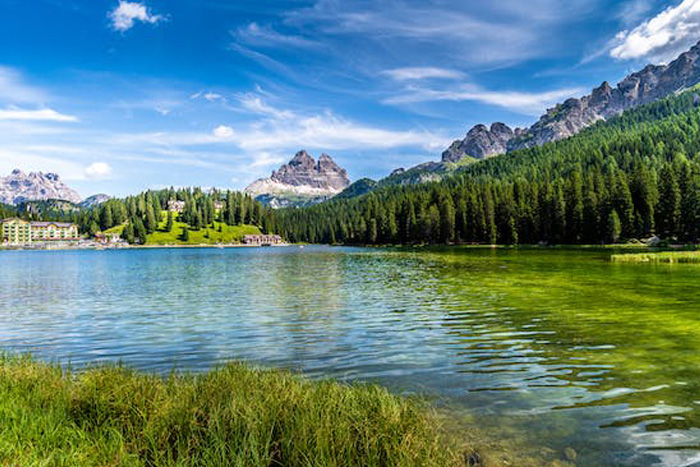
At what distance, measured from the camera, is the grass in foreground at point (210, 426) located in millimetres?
7105

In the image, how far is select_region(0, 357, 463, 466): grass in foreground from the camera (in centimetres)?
711

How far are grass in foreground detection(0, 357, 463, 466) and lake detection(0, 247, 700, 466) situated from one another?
3.66 m

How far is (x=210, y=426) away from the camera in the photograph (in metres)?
7.89

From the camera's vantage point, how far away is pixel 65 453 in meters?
7.21

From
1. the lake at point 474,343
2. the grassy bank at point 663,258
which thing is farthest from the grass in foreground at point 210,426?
the grassy bank at point 663,258

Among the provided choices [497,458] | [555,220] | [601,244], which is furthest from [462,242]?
[497,458]

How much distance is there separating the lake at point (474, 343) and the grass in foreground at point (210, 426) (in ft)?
12.0

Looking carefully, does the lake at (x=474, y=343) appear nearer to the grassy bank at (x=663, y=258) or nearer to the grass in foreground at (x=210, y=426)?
the grass in foreground at (x=210, y=426)

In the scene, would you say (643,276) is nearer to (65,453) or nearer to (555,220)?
(65,453)

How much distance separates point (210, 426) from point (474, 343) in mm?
14442

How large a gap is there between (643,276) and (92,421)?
5332cm

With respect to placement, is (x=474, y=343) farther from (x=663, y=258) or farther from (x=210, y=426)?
(x=663, y=258)

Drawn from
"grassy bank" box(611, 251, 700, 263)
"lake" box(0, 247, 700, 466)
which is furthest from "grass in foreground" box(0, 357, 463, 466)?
"grassy bank" box(611, 251, 700, 263)

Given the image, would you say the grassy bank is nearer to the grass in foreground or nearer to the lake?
the lake
